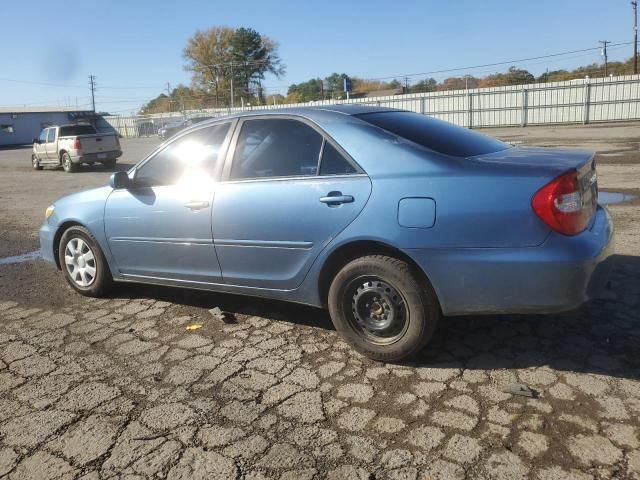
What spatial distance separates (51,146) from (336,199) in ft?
65.6

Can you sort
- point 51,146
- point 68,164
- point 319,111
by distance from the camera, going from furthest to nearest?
point 51,146
point 68,164
point 319,111

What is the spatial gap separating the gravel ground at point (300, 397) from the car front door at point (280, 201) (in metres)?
0.58

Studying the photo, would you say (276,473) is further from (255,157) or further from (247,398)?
(255,157)

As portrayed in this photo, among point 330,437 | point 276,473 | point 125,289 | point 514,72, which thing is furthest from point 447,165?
point 514,72

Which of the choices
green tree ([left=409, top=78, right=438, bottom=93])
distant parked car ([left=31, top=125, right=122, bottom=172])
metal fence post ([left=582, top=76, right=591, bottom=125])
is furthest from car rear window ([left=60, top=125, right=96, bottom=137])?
green tree ([left=409, top=78, right=438, bottom=93])

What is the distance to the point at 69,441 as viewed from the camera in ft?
9.25

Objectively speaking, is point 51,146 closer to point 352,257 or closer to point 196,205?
point 196,205

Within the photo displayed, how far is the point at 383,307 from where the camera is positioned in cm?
345

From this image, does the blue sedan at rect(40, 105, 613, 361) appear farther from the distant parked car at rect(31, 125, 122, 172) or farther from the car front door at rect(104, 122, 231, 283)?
the distant parked car at rect(31, 125, 122, 172)

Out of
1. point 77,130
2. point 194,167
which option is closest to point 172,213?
point 194,167

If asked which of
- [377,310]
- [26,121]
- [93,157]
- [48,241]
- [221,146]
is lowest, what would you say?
[377,310]

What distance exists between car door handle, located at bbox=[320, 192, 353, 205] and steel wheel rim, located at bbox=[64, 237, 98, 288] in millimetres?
2520

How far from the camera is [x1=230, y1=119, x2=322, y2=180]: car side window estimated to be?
3743 mm

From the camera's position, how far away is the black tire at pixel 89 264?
490 centimetres
